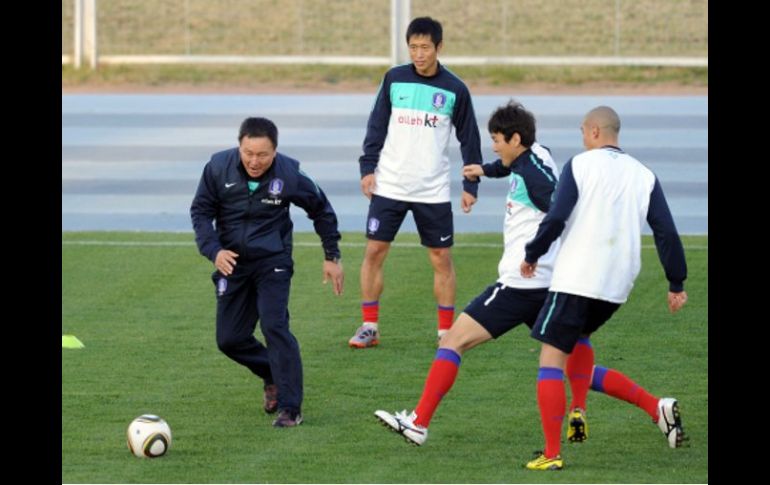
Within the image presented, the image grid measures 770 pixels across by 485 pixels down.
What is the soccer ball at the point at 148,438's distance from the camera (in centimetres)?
779

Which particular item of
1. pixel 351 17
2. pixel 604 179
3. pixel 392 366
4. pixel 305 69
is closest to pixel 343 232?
pixel 392 366

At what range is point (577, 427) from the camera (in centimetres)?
795

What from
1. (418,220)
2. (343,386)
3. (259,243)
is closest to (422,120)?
(418,220)

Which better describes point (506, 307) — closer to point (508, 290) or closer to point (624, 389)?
point (508, 290)

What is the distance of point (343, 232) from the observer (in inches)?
607

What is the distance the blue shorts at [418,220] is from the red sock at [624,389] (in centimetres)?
261

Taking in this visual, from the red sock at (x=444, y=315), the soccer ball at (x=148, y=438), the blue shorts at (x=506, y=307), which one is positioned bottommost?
the soccer ball at (x=148, y=438)

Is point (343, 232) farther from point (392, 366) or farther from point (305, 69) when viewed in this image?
point (305, 69)

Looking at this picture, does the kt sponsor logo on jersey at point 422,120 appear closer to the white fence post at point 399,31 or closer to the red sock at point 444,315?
the red sock at point 444,315

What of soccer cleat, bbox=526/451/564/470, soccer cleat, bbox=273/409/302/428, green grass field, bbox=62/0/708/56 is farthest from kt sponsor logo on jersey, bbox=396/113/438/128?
green grass field, bbox=62/0/708/56

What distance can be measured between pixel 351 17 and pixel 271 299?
64.0 feet

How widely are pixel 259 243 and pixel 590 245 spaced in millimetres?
1849

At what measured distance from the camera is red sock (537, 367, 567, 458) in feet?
24.6

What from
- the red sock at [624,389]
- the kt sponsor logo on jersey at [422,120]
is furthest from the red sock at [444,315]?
the red sock at [624,389]
